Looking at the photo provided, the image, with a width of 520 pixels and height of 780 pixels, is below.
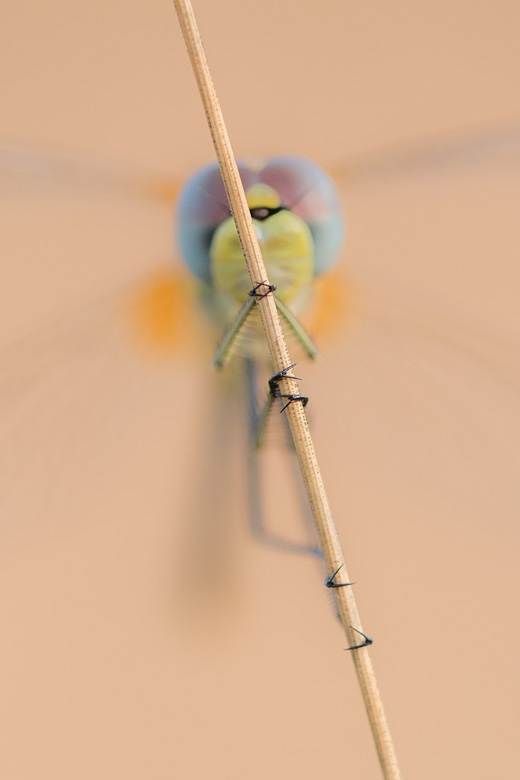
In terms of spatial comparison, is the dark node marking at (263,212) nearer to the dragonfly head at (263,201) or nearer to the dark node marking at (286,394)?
the dragonfly head at (263,201)

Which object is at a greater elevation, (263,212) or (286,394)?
(263,212)

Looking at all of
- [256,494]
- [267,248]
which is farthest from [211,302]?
[256,494]

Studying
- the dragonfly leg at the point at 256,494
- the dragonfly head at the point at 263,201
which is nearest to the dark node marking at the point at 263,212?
the dragonfly head at the point at 263,201

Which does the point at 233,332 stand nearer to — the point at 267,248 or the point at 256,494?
the point at 267,248

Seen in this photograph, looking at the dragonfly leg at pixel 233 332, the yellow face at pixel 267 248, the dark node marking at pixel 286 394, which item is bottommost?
the dark node marking at pixel 286 394

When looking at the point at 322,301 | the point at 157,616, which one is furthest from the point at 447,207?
the point at 157,616

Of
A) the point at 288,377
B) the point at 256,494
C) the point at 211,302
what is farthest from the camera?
the point at 256,494

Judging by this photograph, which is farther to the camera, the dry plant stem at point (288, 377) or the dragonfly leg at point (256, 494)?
the dragonfly leg at point (256, 494)

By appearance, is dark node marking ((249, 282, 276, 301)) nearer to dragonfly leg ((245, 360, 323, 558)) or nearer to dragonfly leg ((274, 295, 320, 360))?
dragonfly leg ((274, 295, 320, 360))
